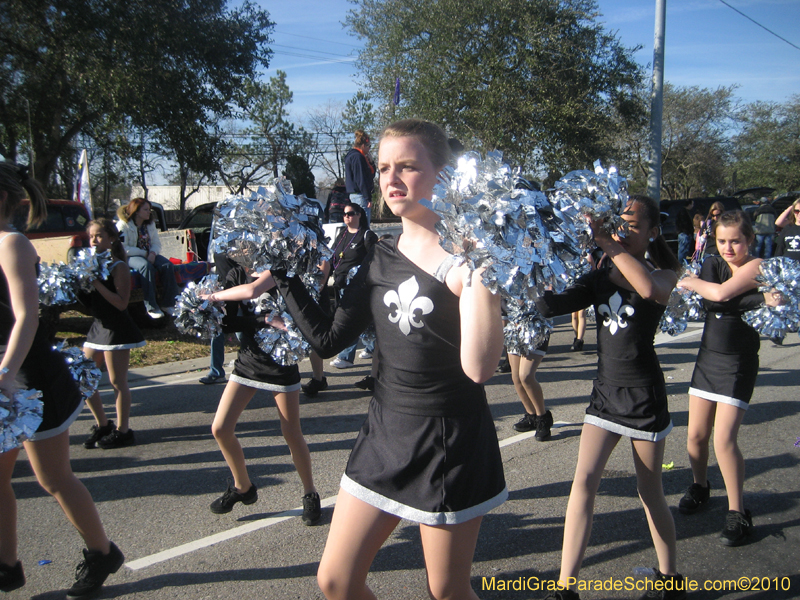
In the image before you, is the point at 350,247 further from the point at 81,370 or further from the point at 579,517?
the point at 579,517

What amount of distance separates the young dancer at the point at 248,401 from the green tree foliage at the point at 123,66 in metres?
12.0

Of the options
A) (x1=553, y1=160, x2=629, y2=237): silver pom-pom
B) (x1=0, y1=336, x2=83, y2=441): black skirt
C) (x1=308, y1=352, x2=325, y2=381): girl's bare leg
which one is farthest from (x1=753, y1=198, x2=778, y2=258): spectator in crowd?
(x1=0, y1=336, x2=83, y2=441): black skirt

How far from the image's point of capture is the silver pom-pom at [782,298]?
352cm

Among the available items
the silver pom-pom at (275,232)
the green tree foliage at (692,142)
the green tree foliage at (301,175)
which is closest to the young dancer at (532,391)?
the silver pom-pom at (275,232)

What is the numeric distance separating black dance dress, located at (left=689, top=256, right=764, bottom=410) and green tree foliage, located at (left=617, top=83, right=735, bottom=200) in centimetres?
4175

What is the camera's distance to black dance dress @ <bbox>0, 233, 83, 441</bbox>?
2.79 metres

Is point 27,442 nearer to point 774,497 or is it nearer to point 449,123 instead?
point 774,497

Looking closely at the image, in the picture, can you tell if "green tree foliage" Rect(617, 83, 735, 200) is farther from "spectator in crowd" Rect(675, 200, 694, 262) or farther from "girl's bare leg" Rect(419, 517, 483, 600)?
"girl's bare leg" Rect(419, 517, 483, 600)

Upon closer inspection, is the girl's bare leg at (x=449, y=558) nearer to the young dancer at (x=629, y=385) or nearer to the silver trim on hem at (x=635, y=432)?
the young dancer at (x=629, y=385)

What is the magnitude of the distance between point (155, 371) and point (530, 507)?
562 cm

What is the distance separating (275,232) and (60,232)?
34.5 ft

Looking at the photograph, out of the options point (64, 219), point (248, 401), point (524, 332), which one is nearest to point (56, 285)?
point (248, 401)

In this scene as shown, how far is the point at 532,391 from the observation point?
518 cm

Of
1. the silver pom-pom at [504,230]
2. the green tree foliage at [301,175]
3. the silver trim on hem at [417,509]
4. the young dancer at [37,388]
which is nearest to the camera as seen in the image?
the silver pom-pom at [504,230]
